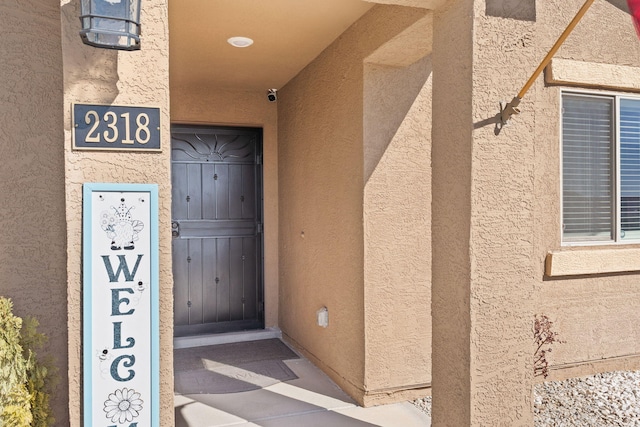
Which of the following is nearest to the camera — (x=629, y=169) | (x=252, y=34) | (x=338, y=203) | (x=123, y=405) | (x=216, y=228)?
(x=123, y=405)

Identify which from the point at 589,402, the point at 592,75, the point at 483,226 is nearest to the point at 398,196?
the point at 483,226

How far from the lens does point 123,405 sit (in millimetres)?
2115

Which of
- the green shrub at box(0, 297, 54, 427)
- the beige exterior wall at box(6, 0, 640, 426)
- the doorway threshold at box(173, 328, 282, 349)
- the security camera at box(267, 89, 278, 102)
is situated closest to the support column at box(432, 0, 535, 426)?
the beige exterior wall at box(6, 0, 640, 426)

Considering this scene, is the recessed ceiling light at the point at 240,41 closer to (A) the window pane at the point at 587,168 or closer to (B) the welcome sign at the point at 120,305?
(B) the welcome sign at the point at 120,305

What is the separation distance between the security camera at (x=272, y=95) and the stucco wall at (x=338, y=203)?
0.20 meters

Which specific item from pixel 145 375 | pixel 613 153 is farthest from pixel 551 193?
pixel 145 375

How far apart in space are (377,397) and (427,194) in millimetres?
1620

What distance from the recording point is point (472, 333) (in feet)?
8.43

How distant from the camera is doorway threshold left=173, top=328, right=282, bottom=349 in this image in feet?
17.8

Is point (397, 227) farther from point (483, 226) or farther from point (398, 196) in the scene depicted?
point (483, 226)

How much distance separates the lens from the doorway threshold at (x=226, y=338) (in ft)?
17.8

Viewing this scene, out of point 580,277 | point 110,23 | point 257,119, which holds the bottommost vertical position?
point 580,277

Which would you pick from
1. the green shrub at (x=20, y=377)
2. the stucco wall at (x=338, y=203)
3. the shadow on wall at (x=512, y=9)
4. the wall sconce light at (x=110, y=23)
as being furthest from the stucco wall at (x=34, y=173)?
the shadow on wall at (x=512, y=9)

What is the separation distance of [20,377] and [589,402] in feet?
12.3
